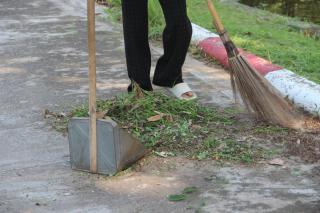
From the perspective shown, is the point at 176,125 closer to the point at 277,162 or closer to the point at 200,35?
the point at 277,162

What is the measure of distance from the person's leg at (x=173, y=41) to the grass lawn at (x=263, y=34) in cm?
126

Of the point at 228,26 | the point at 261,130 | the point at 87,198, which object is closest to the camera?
the point at 87,198

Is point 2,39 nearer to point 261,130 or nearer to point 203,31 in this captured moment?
point 203,31

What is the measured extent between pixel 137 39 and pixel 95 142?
3.64ft

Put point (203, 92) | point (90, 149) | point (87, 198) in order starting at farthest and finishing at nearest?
point (203, 92) < point (90, 149) < point (87, 198)

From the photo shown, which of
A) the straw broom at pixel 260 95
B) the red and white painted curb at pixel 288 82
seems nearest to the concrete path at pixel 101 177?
the red and white painted curb at pixel 288 82

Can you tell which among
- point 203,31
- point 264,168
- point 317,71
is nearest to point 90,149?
point 264,168

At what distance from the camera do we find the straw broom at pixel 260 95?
3.73 meters

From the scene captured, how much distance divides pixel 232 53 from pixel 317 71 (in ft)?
5.07

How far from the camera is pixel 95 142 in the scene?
10.3ft

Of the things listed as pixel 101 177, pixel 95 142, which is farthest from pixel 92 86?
pixel 101 177

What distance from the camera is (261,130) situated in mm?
3688

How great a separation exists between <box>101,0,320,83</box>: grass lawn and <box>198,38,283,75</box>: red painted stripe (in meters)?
0.27

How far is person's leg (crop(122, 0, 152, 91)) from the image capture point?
3.96 metres
